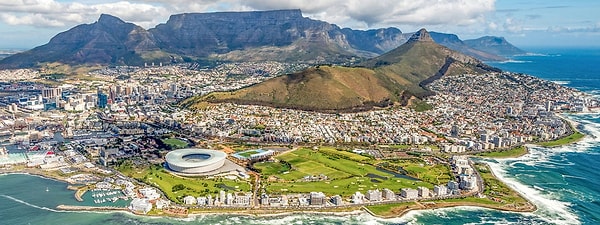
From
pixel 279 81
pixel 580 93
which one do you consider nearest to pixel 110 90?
pixel 279 81

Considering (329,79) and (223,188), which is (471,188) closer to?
(223,188)

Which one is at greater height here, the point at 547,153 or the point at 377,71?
the point at 377,71

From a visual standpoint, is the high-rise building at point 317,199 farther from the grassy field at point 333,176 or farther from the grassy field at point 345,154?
the grassy field at point 345,154

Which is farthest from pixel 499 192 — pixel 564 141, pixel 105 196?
pixel 105 196

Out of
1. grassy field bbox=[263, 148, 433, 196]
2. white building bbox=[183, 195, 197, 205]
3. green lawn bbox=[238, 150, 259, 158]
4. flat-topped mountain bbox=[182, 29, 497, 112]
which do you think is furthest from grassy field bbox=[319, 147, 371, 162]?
flat-topped mountain bbox=[182, 29, 497, 112]

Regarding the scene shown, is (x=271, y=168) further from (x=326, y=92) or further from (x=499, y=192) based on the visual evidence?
(x=326, y=92)

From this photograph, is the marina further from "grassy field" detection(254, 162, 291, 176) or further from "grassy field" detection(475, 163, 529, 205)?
"grassy field" detection(475, 163, 529, 205)

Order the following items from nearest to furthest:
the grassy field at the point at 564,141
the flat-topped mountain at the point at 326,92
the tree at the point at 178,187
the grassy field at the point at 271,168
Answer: the tree at the point at 178,187, the grassy field at the point at 271,168, the grassy field at the point at 564,141, the flat-topped mountain at the point at 326,92

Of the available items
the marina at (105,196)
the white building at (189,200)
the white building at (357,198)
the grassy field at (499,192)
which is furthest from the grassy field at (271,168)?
the grassy field at (499,192)
